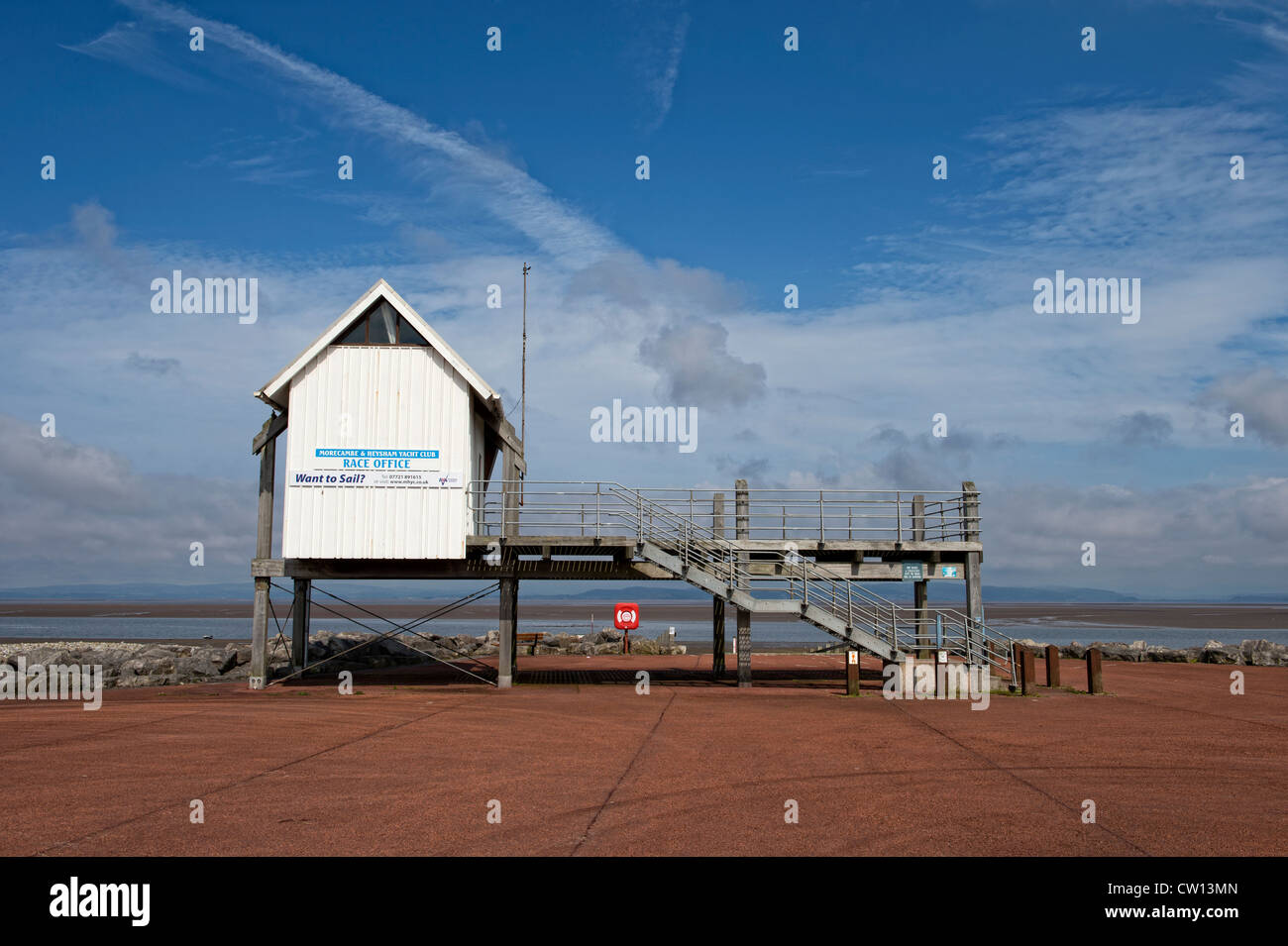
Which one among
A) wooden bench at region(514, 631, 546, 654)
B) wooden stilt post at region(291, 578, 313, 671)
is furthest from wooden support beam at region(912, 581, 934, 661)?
wooden stilt post at region(291, 578, 313, 671)

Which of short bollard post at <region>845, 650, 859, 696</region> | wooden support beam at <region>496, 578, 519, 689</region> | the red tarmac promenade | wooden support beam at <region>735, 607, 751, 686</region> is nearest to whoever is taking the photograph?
the red tarmac promenade

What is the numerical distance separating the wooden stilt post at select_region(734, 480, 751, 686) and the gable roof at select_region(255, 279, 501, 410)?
6962 mm

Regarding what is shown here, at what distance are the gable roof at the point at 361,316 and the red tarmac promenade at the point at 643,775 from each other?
25.2 feet

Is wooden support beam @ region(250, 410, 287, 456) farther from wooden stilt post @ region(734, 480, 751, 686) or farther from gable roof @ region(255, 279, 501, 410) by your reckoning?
wooden stilt post @ region(734, 480, 751, 686)

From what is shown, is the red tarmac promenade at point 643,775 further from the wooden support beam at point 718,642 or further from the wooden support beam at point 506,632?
the wooden support beam at point 718,642

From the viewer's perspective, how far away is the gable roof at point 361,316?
2383cm

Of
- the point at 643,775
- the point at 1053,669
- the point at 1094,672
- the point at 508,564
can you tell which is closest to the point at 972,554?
the point at 1053,669

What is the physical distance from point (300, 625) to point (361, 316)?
9992 millimetres

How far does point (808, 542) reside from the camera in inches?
978

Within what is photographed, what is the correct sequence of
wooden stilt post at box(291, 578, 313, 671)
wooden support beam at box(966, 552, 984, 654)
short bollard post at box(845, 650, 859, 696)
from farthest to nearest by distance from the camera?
wooden stilt post at box(291, 578, 313, 671)
wooden support beam at box(966, 552, 984, 654)
short bollard post at box(845, 650, 859, 696)

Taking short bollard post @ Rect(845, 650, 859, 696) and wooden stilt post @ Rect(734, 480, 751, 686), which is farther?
wooden stilt post @ Rect(734, 480, 751, 686)

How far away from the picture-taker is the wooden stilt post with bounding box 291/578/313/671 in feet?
90.6
